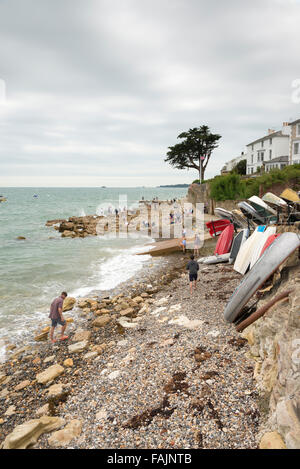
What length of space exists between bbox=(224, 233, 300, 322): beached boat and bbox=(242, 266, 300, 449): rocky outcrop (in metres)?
0.48

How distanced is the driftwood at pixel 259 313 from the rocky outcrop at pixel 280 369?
5.0 inches

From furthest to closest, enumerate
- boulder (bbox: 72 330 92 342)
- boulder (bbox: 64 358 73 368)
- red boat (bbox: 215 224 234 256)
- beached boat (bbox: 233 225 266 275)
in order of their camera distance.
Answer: red boat (bbox: 215 224 234 256) → beached boat (bbox: 233 225 266 275) → boulder (bbox: 72 330 92 342) → boulder (bbox: 64 358 73 368)

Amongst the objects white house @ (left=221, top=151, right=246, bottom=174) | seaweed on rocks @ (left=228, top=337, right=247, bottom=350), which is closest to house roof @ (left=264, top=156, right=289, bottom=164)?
white house @ (left=221, top=151, right=246, bottom=174)

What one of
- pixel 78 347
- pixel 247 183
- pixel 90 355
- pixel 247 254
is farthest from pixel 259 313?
pixel 247 183

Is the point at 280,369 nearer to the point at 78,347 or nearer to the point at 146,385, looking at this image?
the point at 146,385

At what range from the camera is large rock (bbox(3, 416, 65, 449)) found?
15.3 ft

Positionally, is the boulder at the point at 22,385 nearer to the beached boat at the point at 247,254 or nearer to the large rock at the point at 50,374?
the large rock at the point at 50,374

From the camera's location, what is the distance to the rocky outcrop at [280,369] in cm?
351

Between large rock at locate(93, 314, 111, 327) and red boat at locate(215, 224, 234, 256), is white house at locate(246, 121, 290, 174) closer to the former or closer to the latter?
red boat at locate(215, 224, 234, 256)

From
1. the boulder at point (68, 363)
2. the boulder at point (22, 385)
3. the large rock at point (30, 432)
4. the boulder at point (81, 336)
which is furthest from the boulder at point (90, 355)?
the large rock at point (30, 432)

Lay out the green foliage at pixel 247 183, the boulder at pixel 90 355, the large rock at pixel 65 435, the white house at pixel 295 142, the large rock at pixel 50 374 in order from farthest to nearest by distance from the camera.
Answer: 1. the white house at pixel 295 142
2. the green foliage at pixel 247 183
3. the boulder at pixel 90 355
4. the large rock at pixel 50 374
5. the large rock at pixel 65 435

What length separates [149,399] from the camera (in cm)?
524
